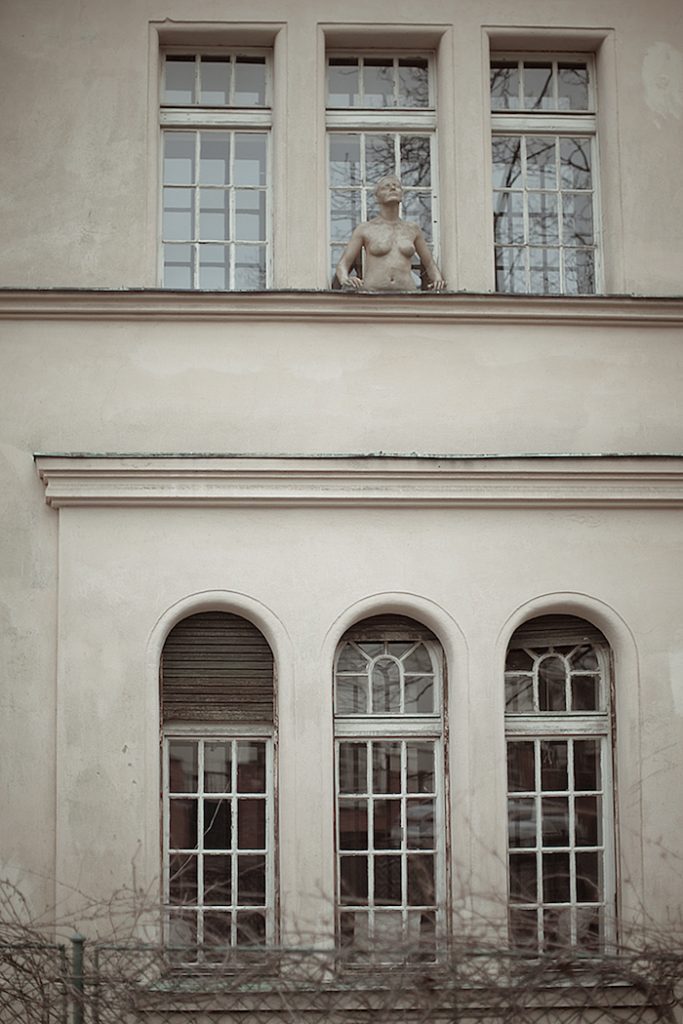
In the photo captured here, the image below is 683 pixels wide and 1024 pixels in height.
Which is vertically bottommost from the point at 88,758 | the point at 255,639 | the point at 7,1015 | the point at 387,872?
the point at 7,1015

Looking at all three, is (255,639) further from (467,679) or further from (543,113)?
(543,113)

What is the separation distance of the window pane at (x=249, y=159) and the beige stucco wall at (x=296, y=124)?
0.94 ft

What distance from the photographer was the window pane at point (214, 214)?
38.3 ft

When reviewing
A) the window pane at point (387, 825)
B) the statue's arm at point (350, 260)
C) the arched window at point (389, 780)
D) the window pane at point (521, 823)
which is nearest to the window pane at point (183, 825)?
the arched window at point (389, 780)

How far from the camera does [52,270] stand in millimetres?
11125

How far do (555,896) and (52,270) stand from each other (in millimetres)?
5410

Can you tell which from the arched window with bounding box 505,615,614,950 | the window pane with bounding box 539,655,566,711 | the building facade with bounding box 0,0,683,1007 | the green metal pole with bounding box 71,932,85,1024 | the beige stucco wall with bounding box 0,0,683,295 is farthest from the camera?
the beige stucco wall with bounding box 0,0,683,295

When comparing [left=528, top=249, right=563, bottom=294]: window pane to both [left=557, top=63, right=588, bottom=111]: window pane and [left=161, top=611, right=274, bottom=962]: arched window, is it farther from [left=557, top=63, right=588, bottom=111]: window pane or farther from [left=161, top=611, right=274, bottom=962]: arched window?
[left=161, top=611, right=274, bottom=962]: arched window

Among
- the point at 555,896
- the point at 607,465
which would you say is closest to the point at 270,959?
the point at 555,896

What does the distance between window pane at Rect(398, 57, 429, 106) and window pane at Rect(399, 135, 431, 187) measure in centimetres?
27

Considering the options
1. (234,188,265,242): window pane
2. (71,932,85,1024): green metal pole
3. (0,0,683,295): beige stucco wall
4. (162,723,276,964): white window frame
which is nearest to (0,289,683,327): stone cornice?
(0,0,683,295): beige stucco wall

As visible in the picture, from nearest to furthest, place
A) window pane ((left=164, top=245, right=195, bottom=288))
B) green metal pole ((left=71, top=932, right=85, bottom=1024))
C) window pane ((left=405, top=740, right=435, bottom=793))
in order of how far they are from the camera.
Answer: green metal pole ((left=71, top=932, right=85, bottom=1024)) → window pane ((left=405, top=740, right=435, bottom=793)) → window pane ((left=164, top=245, right=195, bottom=288))

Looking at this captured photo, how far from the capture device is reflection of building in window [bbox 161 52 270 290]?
38.1ft

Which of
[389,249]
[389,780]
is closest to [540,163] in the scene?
[389,249]
